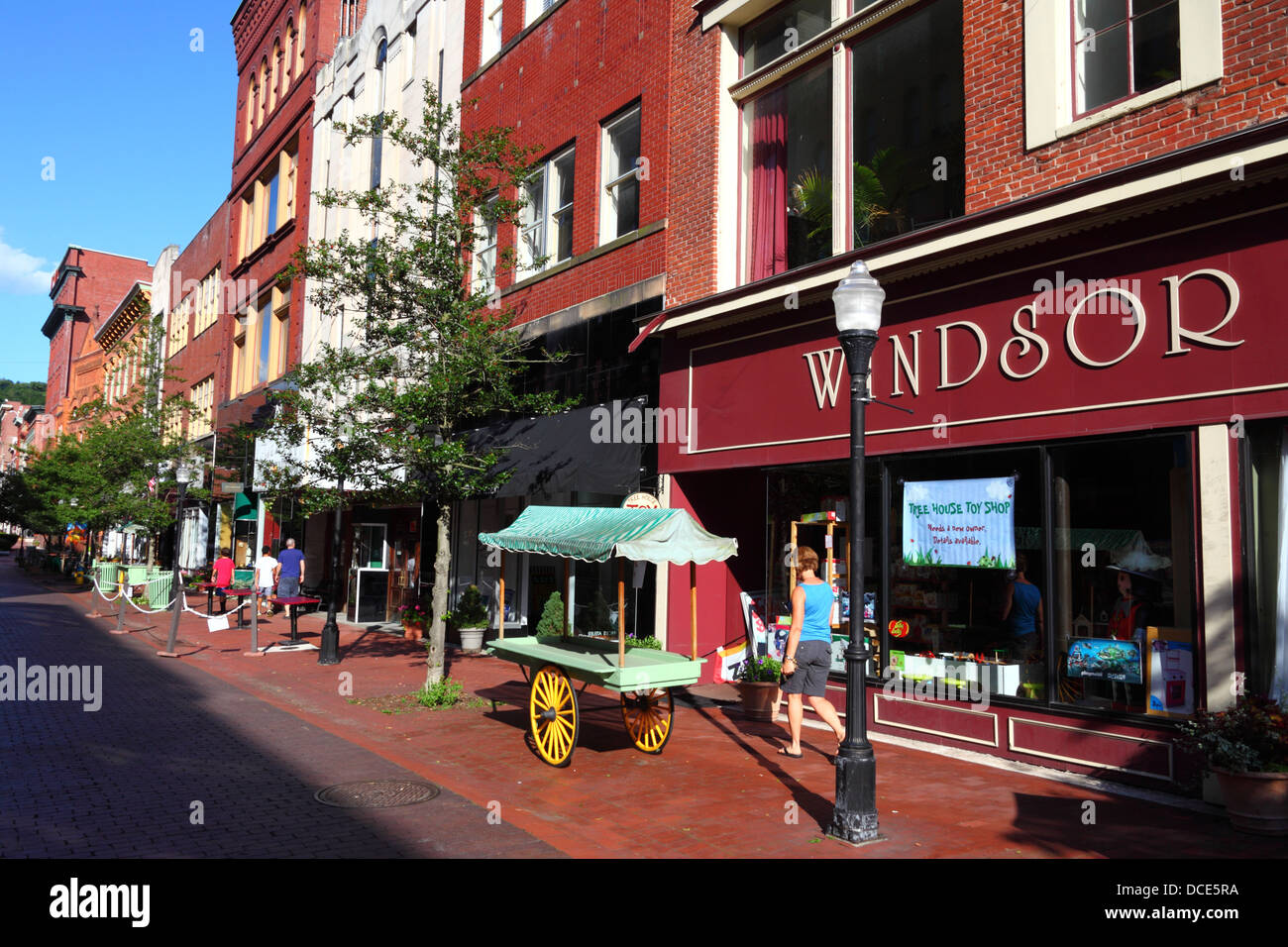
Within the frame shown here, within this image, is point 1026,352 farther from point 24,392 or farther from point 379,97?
point 24,392

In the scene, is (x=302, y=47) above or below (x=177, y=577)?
above

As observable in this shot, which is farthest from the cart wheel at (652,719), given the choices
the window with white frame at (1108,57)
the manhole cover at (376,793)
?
the window with white frame at (1108,57)

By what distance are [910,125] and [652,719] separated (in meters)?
7.16

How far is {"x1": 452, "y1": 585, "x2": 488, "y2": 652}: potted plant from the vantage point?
55.5ft

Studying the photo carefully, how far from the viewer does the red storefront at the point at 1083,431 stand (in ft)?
23.0

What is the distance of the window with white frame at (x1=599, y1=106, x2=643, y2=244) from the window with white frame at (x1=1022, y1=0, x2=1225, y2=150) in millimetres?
6782

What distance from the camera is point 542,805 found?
7051 millimetres

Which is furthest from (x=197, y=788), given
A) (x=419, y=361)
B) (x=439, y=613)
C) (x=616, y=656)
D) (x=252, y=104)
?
(x=252, y=104)

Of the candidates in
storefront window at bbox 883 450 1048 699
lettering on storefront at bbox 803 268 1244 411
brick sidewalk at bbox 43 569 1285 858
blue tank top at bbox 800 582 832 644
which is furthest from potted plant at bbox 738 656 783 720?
lettering on storefront at bbox 803 268 1244 411

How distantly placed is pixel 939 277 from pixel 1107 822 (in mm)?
5292

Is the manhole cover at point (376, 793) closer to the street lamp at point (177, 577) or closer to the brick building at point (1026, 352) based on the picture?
the brick building at point (1026, 352)

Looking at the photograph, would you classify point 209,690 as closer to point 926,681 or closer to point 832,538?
point 832,538

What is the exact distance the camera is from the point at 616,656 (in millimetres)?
9227

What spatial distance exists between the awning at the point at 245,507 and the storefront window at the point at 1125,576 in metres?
27.4
